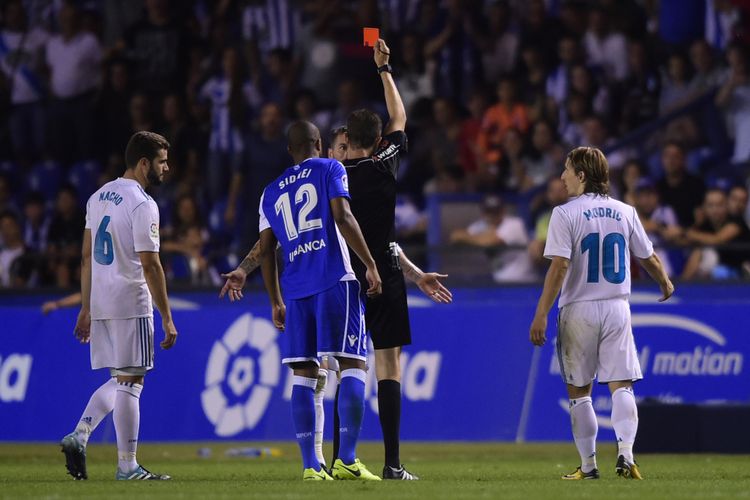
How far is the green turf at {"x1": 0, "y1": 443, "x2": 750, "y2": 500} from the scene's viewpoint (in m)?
8.60

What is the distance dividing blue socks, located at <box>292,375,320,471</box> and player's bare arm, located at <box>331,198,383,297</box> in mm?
772

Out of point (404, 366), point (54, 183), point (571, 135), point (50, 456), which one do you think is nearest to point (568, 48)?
point (571, 135)

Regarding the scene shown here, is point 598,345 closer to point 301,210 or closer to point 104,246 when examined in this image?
point 301,210

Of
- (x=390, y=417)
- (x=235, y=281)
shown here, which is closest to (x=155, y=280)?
(x=235, y=281)

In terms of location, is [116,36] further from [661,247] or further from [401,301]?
[401,301]

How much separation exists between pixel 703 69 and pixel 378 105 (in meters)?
4.40

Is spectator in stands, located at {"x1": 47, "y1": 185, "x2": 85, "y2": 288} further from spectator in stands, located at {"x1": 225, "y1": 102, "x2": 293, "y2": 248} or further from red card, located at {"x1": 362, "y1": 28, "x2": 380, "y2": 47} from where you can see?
red card, located at {"x1": 362, "y1": 28, "x2": 380, "y2": 47}

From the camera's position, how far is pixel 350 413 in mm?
9609

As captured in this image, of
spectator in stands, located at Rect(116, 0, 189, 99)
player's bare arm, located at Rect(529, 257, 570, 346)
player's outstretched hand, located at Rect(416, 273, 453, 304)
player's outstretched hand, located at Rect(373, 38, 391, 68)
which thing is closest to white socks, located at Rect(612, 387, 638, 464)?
player's bare arm, located at Rect(529, 257, 570, 346)

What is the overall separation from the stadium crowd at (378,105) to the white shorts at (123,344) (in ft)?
19.5

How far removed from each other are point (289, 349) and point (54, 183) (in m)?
12.0

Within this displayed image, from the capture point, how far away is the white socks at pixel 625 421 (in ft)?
31.6

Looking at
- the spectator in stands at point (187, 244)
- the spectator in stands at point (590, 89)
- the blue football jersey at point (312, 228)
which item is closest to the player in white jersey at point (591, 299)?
the blue football jersey at point (312, 228)

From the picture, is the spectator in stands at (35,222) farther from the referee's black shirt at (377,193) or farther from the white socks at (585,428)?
the white socks at (585,428)
